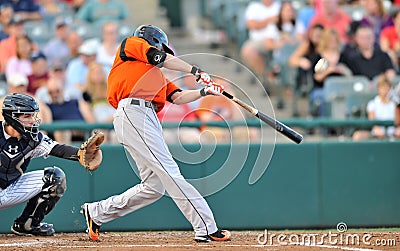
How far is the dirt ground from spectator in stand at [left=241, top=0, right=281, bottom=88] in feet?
16.2

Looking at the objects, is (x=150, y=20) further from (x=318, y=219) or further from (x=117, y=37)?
(x=318, y=219)

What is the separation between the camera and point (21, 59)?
12023 millimetres

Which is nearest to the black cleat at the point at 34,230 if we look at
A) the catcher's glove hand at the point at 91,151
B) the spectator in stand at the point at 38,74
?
the catcher's glove hand at the point at 91,151

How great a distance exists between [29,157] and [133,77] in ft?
4.15

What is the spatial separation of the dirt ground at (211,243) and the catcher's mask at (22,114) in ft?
3.22

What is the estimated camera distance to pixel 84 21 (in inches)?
548

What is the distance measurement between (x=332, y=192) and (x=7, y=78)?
4544mm

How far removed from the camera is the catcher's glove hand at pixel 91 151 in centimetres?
798

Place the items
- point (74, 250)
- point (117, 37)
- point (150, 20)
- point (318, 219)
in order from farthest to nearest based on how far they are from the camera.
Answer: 1. point (150, 20)
2. point (117, 37)
3. point (318, 219)
4. point (74, 250)

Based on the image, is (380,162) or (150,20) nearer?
(380,162)

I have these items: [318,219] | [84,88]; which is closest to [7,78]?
[84,88]

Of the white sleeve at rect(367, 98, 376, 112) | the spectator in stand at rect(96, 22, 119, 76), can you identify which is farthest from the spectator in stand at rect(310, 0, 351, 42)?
the spectator in stand at rect(96, 22, 119, 76)

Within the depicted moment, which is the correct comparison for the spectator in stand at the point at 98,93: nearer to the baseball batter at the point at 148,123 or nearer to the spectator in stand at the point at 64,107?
the spectator in stand at the point at 64,107

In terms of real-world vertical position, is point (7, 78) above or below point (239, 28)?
below
